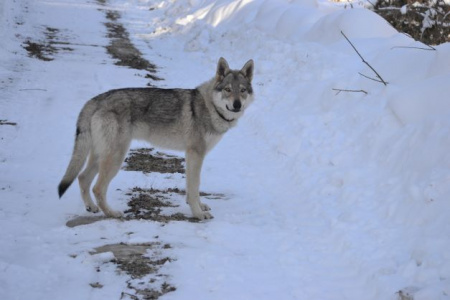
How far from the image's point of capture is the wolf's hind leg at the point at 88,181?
567cm

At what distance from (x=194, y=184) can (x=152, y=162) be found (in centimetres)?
178

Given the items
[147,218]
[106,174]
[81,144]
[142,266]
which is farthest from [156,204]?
[142,266]

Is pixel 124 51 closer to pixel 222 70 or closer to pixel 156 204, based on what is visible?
pixel 222 70

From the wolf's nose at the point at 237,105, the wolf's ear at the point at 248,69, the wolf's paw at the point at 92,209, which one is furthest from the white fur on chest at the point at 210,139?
the wolf's paw at the point at 92,209

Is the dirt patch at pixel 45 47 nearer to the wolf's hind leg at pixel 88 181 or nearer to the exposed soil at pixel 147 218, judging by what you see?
the exposed soil at pixel 147 218

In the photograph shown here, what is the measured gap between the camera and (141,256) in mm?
4477

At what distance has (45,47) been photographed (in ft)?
45.3

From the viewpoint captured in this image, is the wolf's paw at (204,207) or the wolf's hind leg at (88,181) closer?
the wolf's hind leg at (88,181)

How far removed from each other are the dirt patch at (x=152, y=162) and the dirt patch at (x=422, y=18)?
595 cm

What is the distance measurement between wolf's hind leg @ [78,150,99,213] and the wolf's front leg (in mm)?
1158

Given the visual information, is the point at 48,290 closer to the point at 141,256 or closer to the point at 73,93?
the point at 141,256

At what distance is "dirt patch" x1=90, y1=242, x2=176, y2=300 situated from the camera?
3.88 meters

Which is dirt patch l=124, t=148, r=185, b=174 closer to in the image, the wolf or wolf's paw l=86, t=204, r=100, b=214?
the wolf

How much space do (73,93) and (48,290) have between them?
23.0 ft
